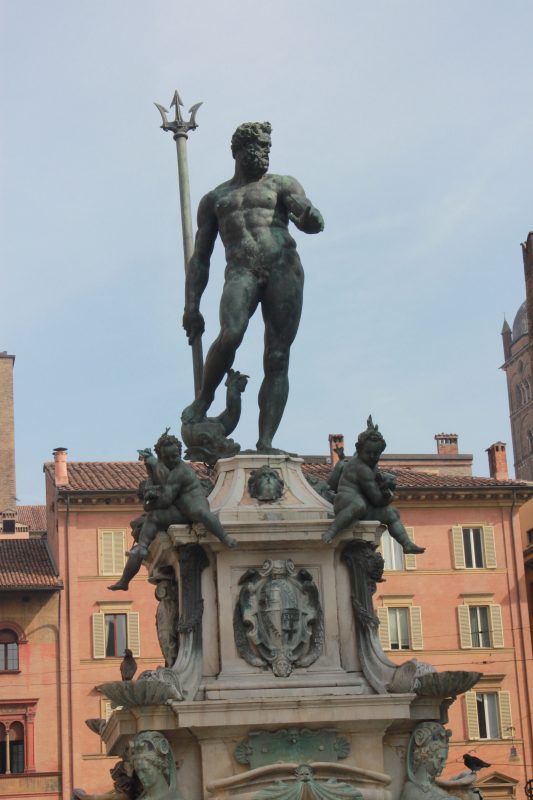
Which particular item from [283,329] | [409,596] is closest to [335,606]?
[283,329]

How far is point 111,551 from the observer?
2020 inches

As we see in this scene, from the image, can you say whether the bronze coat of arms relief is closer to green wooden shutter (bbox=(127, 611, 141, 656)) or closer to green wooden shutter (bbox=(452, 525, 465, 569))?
green wooden shutter (bbox=(127, 611, 141, 656))

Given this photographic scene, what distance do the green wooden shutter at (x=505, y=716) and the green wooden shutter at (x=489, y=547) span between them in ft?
14.7

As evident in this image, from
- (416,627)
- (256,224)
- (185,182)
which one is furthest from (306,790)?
(416,627)

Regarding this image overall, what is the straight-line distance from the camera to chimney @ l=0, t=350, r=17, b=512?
81.4 meters

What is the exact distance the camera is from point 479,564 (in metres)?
54.0

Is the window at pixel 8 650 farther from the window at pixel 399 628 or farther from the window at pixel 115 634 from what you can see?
the window at pixel 399 628

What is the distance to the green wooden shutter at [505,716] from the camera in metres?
51.2

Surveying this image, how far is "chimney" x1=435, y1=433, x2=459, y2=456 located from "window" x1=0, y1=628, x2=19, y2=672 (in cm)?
3192

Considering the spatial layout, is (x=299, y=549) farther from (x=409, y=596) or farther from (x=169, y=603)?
(x=409, y=596)

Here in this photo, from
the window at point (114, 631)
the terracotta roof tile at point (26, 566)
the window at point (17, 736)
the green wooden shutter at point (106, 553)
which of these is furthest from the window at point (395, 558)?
the window at point (17, 736)

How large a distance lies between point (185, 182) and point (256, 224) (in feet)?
16.7

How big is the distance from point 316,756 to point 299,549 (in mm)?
1599

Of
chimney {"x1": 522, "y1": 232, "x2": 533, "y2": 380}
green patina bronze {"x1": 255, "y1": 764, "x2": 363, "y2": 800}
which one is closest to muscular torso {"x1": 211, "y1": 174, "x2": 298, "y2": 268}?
green patina bronze {"x1": 255, "y1": 764, "x2": 363, "y2": 800}
